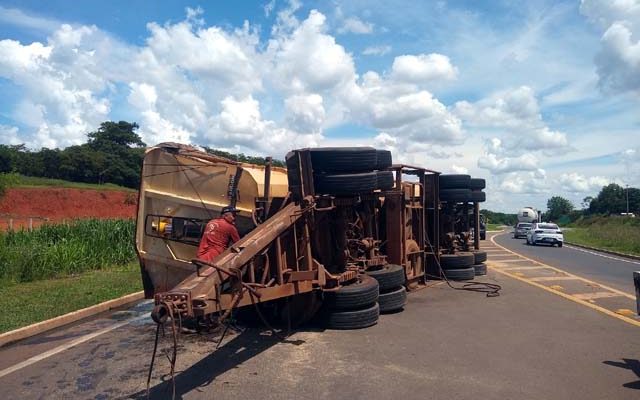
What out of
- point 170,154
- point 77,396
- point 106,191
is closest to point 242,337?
point 77,396

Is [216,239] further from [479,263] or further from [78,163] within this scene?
[78,163]

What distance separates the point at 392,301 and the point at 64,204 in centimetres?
5678

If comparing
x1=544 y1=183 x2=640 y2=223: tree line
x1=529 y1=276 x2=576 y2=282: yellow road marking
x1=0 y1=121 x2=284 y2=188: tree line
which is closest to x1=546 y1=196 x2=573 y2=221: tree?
x1=544 y1=183 x2=640 y2=223: tree line

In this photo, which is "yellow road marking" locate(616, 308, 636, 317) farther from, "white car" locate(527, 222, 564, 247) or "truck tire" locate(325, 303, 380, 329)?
A: "white car" locate(527, 222, 564, 247)

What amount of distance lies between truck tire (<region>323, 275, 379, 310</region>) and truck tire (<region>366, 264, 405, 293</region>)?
911 mm

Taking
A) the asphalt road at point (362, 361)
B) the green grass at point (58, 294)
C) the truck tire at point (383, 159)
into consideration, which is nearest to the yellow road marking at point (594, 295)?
the asphalt road at point (362, 361)

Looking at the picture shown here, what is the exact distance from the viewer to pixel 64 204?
188ft

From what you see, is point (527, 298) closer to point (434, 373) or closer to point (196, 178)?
point (434, 373)

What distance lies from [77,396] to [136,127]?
9218 cm

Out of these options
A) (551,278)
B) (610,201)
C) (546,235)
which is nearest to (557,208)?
(610,201)

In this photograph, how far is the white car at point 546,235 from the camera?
103 ft

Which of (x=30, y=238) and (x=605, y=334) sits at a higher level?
(x=30, y=238)

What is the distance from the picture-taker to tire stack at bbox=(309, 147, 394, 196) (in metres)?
7.36

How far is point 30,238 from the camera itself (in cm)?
1744
